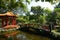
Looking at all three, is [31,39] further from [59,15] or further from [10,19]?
[10,19]

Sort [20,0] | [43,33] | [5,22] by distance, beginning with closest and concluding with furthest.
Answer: [20,0], [43,33], [5,22]

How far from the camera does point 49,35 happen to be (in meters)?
14.9

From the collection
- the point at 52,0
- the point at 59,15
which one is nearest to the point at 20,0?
the point at 52,0

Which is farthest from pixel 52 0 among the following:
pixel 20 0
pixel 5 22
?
pixel 5 22

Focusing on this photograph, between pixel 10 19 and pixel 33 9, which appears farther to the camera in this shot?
pixel 33 9

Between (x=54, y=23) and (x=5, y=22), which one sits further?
(x=5, y=22)

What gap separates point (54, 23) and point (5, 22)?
25.7 feet

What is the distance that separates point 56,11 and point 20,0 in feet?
56.8

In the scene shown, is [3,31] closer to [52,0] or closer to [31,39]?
[31,39]

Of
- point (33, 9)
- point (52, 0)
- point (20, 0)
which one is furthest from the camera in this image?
point (33, 9)

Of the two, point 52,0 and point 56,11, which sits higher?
point 52,0

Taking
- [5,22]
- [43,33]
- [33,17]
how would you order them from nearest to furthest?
[43,33] < [5,22] < [33,17]

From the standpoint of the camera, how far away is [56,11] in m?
20.6

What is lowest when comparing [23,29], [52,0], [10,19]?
[23,29]
